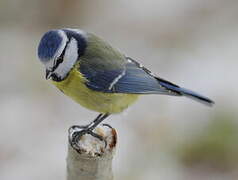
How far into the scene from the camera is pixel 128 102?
1.70 meters

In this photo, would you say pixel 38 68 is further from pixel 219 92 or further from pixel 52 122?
pixel 219 92

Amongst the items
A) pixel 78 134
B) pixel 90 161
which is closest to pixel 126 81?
pixel 78 134

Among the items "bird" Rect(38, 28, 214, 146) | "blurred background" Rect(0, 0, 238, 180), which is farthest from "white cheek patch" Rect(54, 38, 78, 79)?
"blurred background" Rect(0, 0, 238, 180)

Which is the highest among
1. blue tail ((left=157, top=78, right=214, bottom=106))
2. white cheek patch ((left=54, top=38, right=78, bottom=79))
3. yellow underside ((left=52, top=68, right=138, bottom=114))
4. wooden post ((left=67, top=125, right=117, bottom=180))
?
white cheek patch ((left=54, top=38, right=78, bottom=79))

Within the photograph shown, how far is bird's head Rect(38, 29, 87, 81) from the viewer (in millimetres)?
1455

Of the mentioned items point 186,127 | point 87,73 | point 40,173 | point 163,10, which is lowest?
point 40,173

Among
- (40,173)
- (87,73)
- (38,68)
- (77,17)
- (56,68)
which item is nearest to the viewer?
(56,68)

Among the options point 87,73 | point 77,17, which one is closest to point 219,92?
point 77,17

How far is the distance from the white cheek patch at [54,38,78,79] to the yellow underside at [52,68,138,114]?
30 millimetres

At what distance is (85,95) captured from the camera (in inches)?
65.2

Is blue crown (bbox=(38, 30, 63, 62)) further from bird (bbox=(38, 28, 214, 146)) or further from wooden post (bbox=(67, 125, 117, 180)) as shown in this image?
wooden post (bbox=(67, 125, 117, 180))

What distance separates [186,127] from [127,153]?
1.07ft

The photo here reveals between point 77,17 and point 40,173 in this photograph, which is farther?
point 77,17

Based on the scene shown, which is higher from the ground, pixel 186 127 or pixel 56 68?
pixel 56 68
